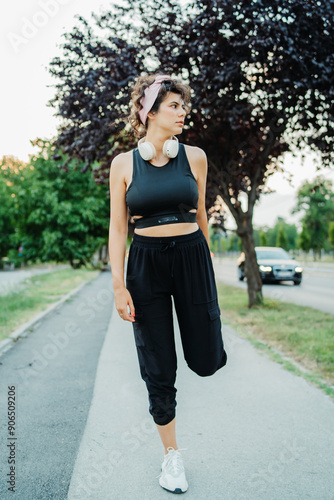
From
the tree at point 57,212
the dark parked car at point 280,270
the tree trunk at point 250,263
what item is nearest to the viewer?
the tree trunk at point 250,263

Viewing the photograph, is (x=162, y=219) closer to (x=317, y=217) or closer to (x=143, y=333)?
(x=143, y=333)

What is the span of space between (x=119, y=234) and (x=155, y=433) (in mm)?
1493

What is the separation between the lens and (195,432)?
9.86 ft

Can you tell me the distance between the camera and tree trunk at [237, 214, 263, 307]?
30.8 feet

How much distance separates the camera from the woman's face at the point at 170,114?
7.95ft

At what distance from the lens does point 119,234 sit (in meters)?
2.43

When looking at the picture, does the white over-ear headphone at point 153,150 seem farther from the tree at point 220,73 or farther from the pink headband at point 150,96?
the tree at point 220,73

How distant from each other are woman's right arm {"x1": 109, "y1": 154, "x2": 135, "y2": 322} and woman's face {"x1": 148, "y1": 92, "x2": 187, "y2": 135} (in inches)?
11.6

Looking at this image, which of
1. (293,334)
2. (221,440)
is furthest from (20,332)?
(221,440)

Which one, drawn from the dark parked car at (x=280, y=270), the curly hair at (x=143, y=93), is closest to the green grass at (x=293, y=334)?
the curly hair at (x=143, y=93)

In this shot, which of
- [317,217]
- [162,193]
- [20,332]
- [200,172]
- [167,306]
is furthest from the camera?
[317,217]

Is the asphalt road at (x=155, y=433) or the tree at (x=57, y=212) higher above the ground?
the tree at (x=57, y=212)

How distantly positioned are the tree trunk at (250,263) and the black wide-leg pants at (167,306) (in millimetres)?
7163

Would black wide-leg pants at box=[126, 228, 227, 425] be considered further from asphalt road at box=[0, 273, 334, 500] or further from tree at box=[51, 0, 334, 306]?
tree at box=[51, 0, 334, 306]
